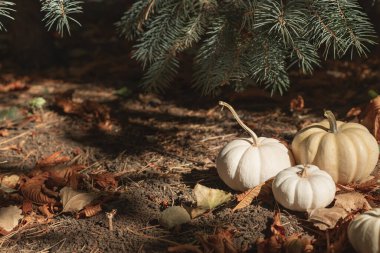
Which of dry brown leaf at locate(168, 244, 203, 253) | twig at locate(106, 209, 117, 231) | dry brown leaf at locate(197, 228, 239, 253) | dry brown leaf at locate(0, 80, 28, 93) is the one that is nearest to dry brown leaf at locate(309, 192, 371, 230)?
dry brown leaf at locate(197, 228, 239, 253)

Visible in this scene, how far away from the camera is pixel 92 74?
470cm

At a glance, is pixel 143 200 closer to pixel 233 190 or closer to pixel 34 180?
pixel 233 190

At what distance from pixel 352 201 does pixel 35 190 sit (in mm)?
1615

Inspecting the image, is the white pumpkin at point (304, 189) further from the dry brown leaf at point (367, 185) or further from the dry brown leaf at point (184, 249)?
the dry brown leaf at point (184, 249)

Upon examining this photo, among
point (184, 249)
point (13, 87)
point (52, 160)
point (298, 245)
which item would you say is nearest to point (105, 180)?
point (52, 160)

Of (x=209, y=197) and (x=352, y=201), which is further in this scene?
(x=209, y=197)

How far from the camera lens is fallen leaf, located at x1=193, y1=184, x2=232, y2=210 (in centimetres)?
251

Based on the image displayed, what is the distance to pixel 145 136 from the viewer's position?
3496mm

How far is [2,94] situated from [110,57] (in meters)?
1.16

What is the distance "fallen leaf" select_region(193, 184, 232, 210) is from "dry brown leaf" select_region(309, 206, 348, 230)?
0.44m

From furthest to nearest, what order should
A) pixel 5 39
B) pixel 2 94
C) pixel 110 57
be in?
pixel 5 39, pixel 110 57, pixel 2 94

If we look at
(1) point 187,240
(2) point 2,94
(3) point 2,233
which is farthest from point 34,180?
(2) point 2,94

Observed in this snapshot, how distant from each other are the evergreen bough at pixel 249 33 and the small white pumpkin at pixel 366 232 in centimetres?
91

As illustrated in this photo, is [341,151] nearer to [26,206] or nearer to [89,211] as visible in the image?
[89,211]
